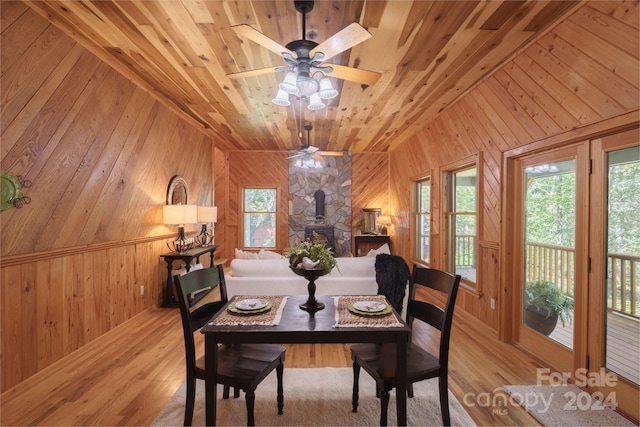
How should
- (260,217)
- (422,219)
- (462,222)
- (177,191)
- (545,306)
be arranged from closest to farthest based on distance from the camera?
(545,306), (462,222), (177,191), (422,219), (260,217)

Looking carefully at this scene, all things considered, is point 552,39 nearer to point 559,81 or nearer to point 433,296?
point 559,81

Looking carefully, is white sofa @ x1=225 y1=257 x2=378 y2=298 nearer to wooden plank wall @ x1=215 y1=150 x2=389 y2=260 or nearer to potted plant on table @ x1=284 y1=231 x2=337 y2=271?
potted plant on table @ x1=284 y1=231 x2=337 y2=271

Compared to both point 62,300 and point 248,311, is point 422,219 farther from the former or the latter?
point 62,300

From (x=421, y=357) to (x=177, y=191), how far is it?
4.40 m

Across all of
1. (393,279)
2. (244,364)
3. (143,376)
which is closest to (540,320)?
(393,279)

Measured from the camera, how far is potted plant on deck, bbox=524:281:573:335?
2814 mm

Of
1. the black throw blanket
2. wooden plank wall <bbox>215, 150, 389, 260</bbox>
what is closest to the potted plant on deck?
the black throw blanket

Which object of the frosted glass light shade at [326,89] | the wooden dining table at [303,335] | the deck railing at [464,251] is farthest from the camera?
the deck railing at [464,251]

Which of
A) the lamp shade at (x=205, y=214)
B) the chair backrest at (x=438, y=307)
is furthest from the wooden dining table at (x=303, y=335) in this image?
the lamp shade at (x=205, y=214)

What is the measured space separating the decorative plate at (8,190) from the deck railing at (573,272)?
4391 millimetres

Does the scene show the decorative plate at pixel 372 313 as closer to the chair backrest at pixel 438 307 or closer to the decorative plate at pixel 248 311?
the chair backrest at pixel 438 307

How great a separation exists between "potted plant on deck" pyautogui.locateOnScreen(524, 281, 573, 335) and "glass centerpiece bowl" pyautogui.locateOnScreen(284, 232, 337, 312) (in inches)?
86.2

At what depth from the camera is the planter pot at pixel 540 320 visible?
2.94 m

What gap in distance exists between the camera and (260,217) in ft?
27.1
